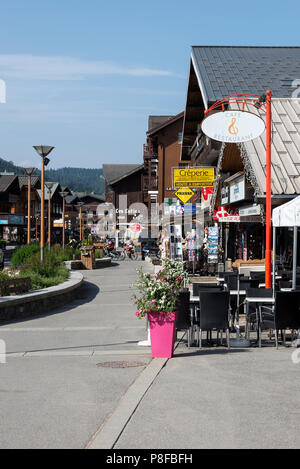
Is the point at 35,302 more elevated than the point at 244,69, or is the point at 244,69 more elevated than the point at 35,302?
the point at 244,69

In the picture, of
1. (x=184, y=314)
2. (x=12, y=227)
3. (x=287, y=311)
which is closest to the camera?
(x=287, y=311)

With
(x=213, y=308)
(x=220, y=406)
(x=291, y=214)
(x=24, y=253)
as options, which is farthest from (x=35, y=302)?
(x=24, y=253)

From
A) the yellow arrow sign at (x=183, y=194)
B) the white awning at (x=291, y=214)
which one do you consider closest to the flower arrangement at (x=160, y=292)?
the white awning at (x=291, y=214)

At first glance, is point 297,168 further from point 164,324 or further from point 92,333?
point 164,324

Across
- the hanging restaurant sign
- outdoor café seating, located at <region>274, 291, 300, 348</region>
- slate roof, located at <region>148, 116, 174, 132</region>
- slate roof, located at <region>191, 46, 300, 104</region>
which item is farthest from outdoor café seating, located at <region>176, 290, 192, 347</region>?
slate roof, located at <region>148, 116, 174, 132</region>

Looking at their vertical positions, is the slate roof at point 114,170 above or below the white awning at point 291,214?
A: above

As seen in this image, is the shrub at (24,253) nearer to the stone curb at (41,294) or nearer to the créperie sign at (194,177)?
the stone curb at (41,294)

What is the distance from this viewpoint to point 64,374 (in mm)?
9047

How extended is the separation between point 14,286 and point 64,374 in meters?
8.41

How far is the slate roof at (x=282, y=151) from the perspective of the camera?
18109mm

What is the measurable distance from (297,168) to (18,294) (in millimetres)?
8120

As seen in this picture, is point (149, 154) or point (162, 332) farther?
point (149, 154)

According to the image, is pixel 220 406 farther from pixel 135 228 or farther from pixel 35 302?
pixel 135 228

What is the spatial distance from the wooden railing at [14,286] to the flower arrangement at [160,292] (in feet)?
22.0
